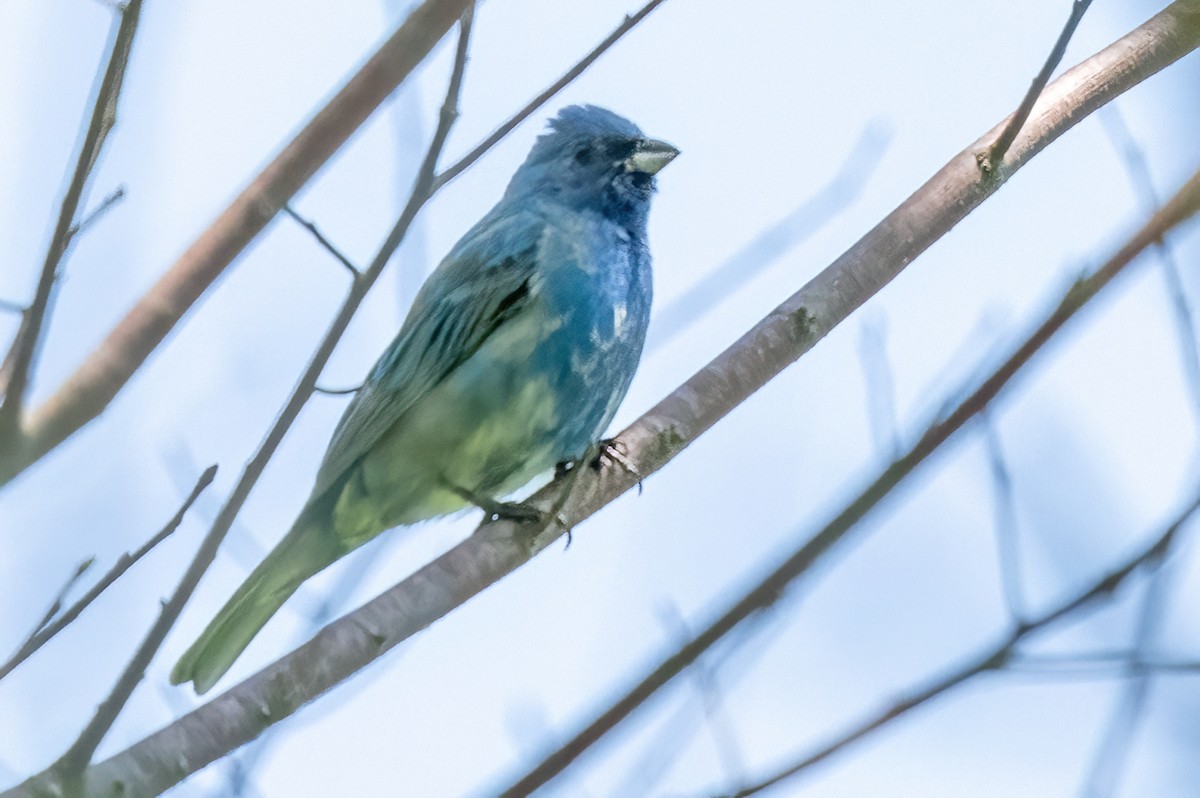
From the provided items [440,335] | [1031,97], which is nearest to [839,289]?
[1031,97]

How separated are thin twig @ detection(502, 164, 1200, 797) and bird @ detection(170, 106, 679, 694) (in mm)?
2049

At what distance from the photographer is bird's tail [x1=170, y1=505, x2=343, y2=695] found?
4578mm

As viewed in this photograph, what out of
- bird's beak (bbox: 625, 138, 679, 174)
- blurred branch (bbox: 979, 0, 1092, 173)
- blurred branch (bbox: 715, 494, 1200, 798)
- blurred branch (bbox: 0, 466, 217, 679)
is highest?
bird's beak (bbox: 625, 138, 679, 174)

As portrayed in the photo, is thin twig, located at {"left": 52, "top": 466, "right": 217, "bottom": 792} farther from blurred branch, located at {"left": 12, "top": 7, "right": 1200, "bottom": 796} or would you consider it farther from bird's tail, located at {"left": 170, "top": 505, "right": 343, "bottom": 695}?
bird's tail, located at {"left": 170, "top": 505, "right": 343, "bottom": 695}

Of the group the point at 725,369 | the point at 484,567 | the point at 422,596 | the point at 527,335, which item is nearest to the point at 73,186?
the point at 422,596

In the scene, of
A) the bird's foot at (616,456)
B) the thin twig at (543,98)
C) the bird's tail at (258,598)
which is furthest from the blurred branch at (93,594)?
the bird's tail at (258,598)

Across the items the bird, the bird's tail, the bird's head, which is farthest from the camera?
the bird's head

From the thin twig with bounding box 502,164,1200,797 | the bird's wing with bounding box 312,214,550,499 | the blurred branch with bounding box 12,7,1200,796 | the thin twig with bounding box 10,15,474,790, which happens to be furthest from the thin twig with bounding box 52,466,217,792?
the bird's wing with bounding box 312,214,550,499

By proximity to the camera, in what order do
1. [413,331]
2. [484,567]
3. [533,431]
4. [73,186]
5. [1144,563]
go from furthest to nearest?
[413,331] < [533,431] < [484,567] < [1144,563] < [73,186]

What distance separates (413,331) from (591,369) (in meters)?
0.75

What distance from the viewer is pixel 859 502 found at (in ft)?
8.89

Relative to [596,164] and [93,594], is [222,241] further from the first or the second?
[596,164]

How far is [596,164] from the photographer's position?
561cm

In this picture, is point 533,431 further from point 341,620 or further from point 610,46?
point 610,46
